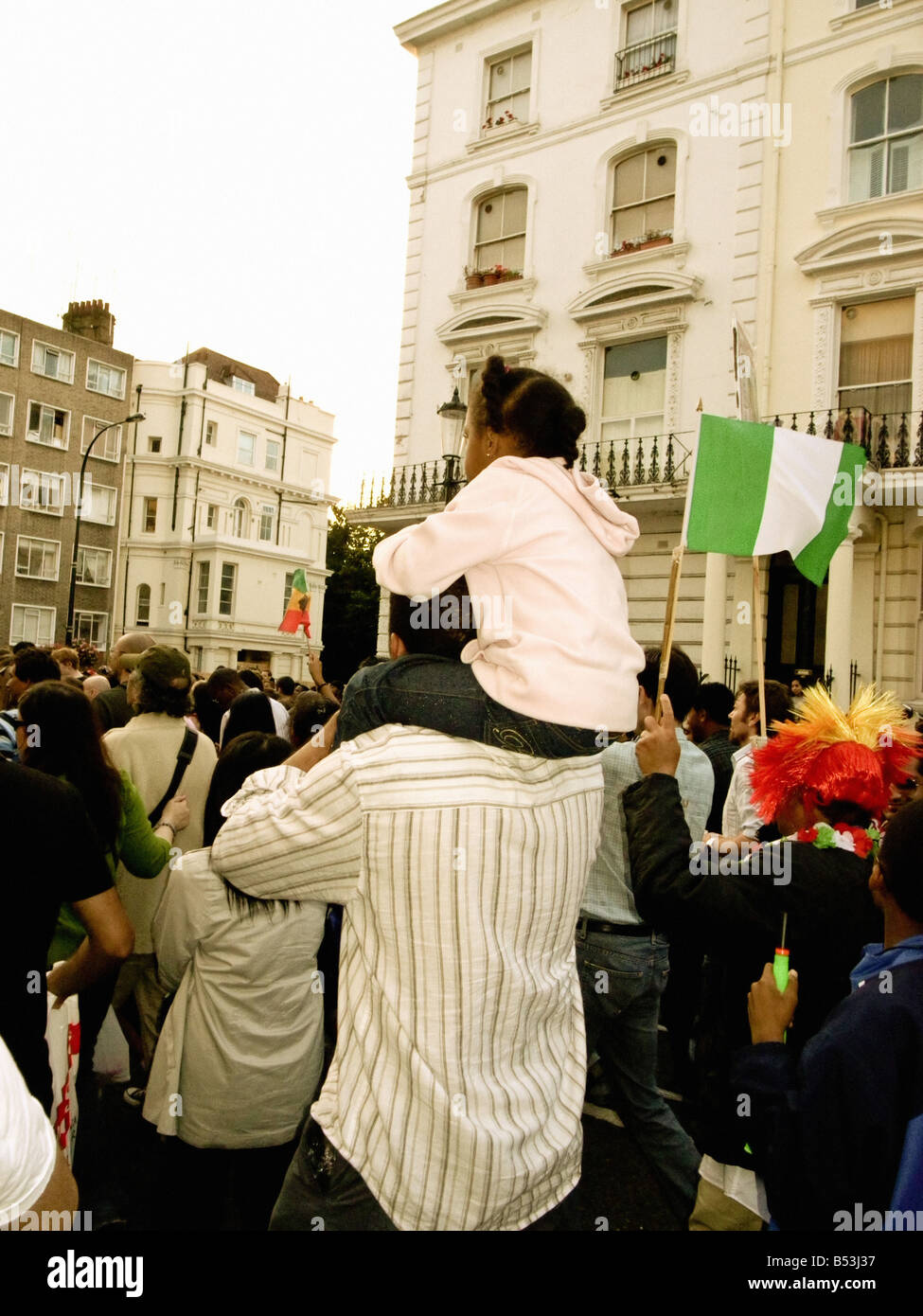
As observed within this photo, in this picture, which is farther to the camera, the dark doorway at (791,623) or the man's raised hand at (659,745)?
the dark doorway at (791,623)

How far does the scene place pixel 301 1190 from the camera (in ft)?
5.42

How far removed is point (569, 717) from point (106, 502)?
40644mm

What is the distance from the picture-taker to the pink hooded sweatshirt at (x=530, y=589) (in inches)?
61.4

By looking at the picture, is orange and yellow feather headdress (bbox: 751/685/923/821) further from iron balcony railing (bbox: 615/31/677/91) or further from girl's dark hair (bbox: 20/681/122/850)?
iron balcony railing (bbox: 615/31/677/91)

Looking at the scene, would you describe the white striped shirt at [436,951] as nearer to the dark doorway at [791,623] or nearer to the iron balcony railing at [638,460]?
the iron balcony railing at [638,460]

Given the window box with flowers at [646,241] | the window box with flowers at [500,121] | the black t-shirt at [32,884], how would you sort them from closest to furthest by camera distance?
1. the black t-shirt at [32,884]
2. the window box with flowers at [646,241]
3. the window box with flowers at [500,121]

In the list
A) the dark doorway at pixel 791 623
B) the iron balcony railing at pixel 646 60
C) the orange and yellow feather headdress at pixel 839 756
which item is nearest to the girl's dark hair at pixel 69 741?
the orange and yellow feather headdress at pixel 839 756

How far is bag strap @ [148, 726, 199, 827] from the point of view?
4.55 m

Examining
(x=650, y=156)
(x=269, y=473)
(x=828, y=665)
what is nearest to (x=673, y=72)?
(x=650, y=156)

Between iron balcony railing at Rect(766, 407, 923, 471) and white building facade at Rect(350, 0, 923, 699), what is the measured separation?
0.10 meters

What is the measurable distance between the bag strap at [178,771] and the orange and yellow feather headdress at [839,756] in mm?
2997

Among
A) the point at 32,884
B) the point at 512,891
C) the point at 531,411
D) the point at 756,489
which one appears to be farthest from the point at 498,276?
the point at 512,891

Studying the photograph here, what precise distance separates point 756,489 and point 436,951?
4.54 m

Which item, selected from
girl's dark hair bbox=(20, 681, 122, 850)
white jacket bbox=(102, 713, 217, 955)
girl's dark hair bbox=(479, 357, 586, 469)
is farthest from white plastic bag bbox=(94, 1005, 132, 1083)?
girl's dark hair bbox=(479, 357, 586, 469)
